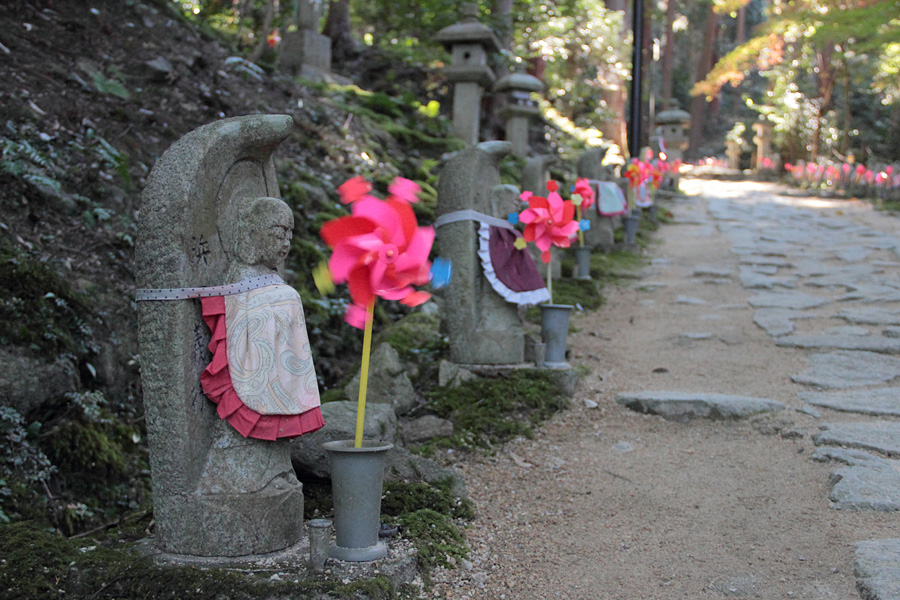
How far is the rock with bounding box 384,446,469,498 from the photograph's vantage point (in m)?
3.97


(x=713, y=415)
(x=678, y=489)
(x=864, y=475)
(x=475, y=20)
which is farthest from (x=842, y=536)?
(x=475, y=20)

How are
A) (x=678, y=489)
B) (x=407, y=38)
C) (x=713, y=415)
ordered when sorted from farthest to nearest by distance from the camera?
1. (x=407, y=38)
2. (x=713, y=415)
3. (x=678, y=489)

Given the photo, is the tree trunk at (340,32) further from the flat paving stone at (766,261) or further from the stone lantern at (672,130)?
the stone lantern at (672,130)

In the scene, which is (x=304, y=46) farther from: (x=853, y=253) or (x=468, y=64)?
(x=853, y=253)

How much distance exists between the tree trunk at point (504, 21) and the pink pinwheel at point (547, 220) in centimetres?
895

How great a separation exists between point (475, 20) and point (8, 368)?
9.16m

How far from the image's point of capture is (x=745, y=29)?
35.3 meters

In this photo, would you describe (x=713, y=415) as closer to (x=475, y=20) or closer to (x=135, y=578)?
(x=135, y=578)

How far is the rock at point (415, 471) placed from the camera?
13.0 ft

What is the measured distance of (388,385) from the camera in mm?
5441

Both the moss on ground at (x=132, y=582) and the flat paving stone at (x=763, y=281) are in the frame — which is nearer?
the moss on ground at (x=132, y=582)

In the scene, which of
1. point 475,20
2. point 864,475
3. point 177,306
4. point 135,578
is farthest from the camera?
point 475,20

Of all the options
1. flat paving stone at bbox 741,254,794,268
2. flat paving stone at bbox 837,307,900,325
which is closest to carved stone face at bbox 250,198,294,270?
flat paving stone at bbox 837,307,900,325

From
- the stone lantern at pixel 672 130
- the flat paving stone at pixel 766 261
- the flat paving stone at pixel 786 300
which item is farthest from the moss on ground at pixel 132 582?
the stone lantern at pixel 672 130
